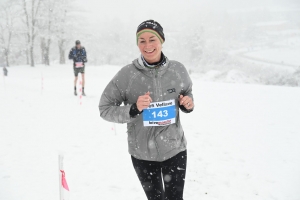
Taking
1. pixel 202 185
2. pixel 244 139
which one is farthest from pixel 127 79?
pixel 244 139

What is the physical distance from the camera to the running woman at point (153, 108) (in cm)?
209

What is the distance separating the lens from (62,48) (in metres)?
37.0

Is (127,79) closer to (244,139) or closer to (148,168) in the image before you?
(148,168)

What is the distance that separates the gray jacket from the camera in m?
2.11

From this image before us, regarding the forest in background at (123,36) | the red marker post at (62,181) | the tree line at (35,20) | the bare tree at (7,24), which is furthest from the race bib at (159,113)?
the bare tree at (7,24)

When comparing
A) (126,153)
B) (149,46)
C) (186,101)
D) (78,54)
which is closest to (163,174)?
(186,101)

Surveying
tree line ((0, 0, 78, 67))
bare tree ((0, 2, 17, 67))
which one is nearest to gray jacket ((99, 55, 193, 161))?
tree line ((0, 0, 78, 67))

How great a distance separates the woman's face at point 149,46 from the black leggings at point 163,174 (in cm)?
98

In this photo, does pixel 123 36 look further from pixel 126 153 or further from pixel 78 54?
pixel 126 153

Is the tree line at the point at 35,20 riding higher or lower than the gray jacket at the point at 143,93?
higher

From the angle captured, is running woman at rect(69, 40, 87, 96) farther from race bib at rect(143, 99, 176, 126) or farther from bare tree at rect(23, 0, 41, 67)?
bare tree at rect(23, 0, 41, 67)

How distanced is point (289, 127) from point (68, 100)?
26.8 ft

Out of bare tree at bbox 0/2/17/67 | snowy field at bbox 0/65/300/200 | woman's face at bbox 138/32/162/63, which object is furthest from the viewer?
bare tree at bbox 0/2/17/67

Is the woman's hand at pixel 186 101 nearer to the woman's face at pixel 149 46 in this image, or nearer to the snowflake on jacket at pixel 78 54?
the woman's face at pixel 149 46
